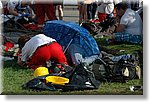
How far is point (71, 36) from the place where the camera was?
4898 millimetres

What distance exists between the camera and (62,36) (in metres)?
4.96

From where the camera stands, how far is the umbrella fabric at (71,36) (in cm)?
480

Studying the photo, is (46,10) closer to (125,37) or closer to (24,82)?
(125,37)

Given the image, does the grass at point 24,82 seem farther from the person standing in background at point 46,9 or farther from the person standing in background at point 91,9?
the person standing in background at point 91,9

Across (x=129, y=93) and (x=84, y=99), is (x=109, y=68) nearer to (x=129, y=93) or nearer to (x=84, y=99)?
(x=129, y=93)

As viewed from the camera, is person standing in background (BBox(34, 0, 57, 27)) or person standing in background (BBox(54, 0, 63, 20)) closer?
person standing in background (BBox(34, 0, 57, 27))

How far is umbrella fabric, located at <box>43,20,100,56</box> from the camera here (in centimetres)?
480

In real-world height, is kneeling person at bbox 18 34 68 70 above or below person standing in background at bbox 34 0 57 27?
below

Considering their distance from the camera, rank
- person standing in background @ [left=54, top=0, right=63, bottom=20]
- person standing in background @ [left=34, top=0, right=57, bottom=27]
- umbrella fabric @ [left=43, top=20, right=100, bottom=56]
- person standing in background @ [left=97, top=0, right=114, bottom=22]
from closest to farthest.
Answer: umbrella fabric @ [left=43, top=20, right=100, bottom=56], person standing in background @ [left=34, top=0, right=57, bottom=27], person standing in background @ [left=54, top=0, right=63, bottom=20], person standing in background @ [left=97, top=0, right=114, bottom=22]

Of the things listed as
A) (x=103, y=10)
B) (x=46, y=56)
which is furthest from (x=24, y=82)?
(x=103, y=10)

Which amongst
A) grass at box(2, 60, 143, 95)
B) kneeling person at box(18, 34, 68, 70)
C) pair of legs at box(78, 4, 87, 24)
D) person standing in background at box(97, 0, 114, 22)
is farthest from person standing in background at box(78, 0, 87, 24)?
grass at box(2, 60, 143, 95)

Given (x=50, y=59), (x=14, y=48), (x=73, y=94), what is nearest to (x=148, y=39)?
(x=73, y=94)

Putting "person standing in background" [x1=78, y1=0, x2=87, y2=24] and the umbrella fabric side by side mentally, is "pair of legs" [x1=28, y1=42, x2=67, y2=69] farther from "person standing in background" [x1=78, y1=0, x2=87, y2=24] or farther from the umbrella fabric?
"person standing in background" [x1=78, y1=0, x2=87, y2=24]

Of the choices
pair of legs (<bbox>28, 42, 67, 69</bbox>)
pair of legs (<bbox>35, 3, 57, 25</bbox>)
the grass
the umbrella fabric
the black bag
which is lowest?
the grass
